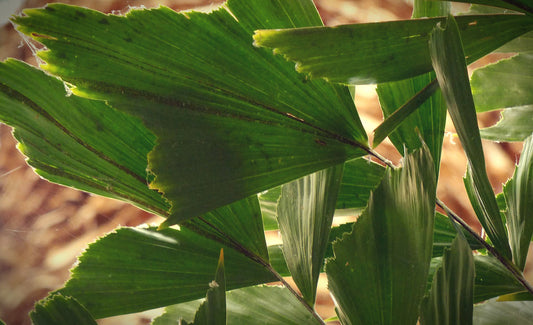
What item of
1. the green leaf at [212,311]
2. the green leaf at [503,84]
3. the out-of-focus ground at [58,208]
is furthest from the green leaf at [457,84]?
the out-of-focus ground at [58,208]

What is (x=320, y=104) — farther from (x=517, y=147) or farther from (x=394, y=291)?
(x=517, y=147)

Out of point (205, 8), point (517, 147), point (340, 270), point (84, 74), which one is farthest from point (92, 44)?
point (517, 147)

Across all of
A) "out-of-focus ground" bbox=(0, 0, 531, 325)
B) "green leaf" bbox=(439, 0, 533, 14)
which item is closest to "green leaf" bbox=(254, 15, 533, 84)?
"green leaf" bbox=(439, 0, 533, 14)

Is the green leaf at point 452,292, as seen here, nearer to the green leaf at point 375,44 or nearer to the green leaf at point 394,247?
the green leaf at point 394,247

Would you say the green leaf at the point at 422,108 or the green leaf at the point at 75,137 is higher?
the green leaf at the point at 422,108

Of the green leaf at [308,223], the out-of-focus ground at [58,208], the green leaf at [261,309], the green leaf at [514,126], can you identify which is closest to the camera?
the green leaf at [308,223]

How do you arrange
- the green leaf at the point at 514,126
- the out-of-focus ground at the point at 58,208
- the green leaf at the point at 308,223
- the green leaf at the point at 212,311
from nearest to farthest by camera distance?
1. the green leaf at the point at 212,311
2. the green leaf at the point at 308,223
3. the green leaf at the point at 514,126
4. the out-of-focus ground at the point at 58,208
